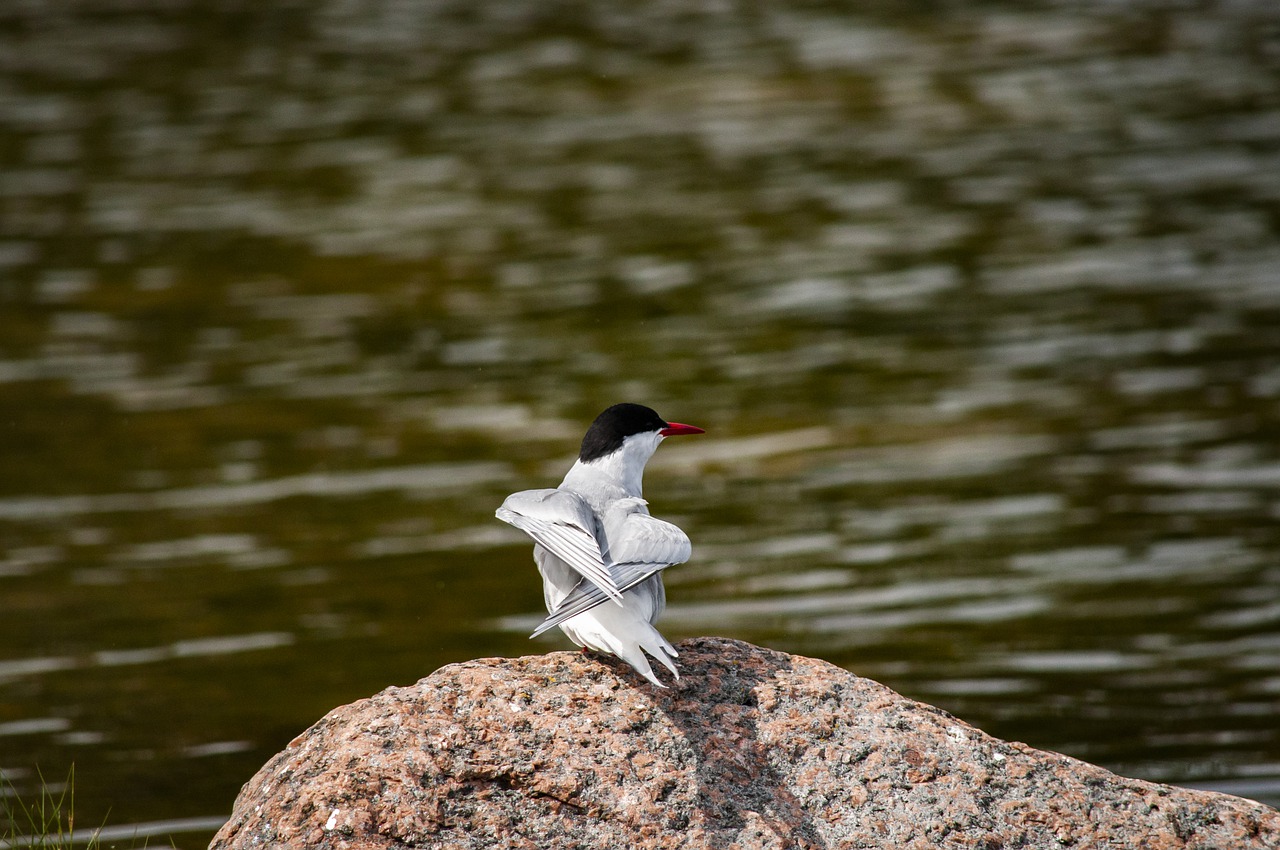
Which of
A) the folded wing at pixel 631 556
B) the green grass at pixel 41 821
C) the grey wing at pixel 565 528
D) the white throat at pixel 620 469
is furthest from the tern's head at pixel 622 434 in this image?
the green grass at pixel 41 821

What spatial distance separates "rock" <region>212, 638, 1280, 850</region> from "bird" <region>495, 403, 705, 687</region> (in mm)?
168

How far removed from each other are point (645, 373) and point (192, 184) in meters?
7.33

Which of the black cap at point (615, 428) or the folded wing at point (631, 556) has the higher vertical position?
the black cap at point (615, 428)

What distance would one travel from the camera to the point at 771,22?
21219 mm

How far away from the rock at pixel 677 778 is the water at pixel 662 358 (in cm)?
275

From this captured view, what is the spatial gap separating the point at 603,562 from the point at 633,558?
122mm

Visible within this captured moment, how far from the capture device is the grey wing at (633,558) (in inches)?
152

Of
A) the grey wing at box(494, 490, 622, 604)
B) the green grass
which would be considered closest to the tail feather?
the grey wing at box(494, 490, 622, 604)

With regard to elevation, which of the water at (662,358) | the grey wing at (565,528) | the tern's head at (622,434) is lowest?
the water at (662,358)

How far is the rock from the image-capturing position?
387cm

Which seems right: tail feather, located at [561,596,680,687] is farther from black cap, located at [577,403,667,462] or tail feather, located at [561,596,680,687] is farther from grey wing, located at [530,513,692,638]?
black cap, located at [577,403,667,462]

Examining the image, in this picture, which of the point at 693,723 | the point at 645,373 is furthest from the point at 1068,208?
the point at 693,723

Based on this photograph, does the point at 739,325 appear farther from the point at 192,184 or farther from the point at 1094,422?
the point at 192,184

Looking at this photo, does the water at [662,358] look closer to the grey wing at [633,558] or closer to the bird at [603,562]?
the bird at [603,562]
